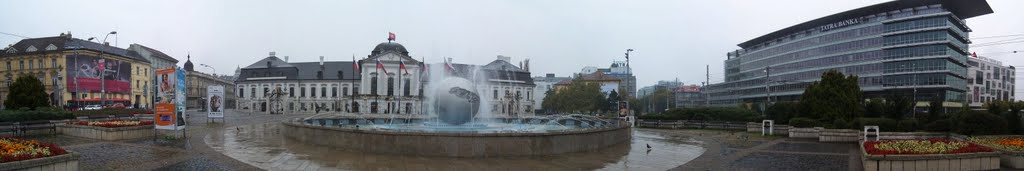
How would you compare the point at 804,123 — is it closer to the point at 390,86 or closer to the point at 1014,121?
the point at 1014,121

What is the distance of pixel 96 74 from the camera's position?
65375 mm

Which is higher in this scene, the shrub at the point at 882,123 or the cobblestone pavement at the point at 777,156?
the shrub at the point at 882,123

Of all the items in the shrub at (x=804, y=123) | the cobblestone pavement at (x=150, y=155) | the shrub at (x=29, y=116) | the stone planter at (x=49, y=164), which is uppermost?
the shrub at (x=29, y=116)

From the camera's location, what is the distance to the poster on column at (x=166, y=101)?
20.8 meters

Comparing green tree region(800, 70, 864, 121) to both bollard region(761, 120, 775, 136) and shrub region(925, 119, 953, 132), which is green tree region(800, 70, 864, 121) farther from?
shrub region(925, 119, 953, 132)

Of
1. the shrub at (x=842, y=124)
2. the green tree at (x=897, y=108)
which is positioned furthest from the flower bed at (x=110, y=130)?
the green tree at (x=897, y=108)

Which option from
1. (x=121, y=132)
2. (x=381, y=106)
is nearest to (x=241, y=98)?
(x=381, y=106)

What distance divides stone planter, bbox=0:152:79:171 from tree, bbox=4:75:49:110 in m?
29.1

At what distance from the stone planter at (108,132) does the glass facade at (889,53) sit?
53705mm

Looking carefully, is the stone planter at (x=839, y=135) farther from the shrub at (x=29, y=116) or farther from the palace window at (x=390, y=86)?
the palace window at (x=390, y=86)

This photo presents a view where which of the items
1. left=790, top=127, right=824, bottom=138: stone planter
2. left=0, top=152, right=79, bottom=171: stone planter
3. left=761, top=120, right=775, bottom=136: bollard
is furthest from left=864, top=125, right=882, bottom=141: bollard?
left=0, top=152, right=79, bottom=171: stone planter

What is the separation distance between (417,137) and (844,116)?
22.3 meters

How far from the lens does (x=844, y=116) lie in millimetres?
27438

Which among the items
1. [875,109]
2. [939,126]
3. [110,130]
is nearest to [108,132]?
[110,130]
